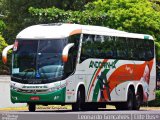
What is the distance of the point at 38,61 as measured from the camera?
76.6 feet

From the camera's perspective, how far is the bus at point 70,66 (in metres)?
23.3

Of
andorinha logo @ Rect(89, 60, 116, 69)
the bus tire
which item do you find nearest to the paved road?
andorinha logo @ Rect(89, 60, 116, 69)

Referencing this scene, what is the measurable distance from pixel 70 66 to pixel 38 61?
4.12ft

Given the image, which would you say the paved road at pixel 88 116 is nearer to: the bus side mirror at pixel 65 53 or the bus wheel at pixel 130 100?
the bus side mirror at pixel 65 53

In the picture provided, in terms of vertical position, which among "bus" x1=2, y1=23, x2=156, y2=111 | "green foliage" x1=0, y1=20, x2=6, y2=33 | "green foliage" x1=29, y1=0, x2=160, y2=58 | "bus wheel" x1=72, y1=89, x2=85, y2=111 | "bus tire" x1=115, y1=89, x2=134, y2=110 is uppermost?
"green foliage" x1=29, y1=0, x2=160, y2=58

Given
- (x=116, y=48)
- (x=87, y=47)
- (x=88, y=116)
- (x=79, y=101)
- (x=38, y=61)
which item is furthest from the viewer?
(x=116, y=48)

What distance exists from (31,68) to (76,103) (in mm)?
2328

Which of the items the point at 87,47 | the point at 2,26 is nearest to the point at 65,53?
the point at 87,47

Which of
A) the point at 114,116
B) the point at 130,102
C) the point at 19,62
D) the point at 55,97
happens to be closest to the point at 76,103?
the point at 55,97

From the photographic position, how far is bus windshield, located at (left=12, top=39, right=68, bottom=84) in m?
23.2

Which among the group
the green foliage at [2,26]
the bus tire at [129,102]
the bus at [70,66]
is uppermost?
the green foliage at [2,26]

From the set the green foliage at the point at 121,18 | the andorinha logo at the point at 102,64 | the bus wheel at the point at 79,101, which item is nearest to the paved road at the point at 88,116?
the bus wheel at the point at 79,101

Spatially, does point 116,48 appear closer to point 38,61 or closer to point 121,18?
point 38,61

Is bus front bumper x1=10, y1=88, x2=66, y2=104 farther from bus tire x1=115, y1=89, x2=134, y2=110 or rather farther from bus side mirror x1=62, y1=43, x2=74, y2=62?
bus tire x1=115, y1=89, x2=134, y2=110
